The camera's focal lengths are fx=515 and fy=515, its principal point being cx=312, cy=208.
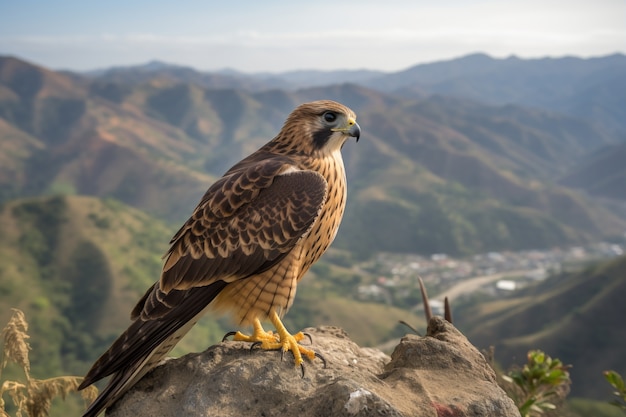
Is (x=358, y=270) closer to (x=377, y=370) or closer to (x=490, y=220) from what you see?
(x=490, y=220)

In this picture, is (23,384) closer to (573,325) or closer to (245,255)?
(245,255)

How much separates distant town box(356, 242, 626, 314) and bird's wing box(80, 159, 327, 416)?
9223 cm

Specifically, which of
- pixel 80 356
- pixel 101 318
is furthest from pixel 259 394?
pixel 101 318

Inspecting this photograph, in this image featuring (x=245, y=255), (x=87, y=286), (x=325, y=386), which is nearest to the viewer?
(x=325, y=386)

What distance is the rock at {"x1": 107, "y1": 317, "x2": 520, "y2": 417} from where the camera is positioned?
4.25 metres

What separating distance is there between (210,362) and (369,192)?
16548cm

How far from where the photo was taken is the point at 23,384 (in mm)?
5312

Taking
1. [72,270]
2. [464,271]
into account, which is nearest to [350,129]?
[72,270]

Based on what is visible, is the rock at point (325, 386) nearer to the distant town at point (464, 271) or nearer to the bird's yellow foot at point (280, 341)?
the bird's yellow foot at point (280, 341)

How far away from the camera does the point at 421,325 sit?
86.2m

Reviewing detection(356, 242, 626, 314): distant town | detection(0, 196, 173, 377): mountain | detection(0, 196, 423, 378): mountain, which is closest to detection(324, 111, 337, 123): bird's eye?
detection(0, 196, 423, 378): mountain

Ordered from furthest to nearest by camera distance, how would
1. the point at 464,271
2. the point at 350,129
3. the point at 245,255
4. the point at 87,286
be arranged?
the point at 464,271 → the point at 87,286 → the point at 350,129 → the point at 245,255

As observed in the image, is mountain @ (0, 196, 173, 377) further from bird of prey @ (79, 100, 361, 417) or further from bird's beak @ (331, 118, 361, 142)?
bird's beak @ (331, 118, 361, 142)

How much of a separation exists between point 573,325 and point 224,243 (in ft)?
248
